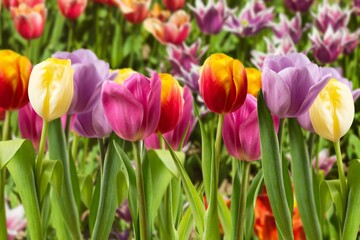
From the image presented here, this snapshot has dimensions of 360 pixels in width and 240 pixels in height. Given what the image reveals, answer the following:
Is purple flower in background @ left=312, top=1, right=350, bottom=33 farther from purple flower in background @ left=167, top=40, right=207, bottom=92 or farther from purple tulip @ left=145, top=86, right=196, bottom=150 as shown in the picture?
purple tulip @ left=145, top=86, right=196, bottom=150

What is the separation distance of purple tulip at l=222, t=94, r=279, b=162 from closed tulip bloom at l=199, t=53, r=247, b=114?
55mm

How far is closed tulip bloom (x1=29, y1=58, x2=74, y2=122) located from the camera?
1267 mm

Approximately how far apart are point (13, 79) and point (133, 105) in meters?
0.24

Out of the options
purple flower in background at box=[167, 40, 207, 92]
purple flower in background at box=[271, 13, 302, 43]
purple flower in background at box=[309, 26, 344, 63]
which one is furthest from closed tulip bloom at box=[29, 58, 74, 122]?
purple flower in background at box=[271, 13, 302, 43]

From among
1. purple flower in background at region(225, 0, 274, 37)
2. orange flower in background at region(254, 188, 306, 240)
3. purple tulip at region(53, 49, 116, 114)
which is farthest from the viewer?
purple flower in background at region(225, 0, 274, 37)

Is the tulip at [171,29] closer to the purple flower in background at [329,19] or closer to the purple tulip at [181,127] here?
the purple flower in background at [329,19]

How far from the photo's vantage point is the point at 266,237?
5.35ft

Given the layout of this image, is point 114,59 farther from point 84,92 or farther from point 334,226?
point 84,92

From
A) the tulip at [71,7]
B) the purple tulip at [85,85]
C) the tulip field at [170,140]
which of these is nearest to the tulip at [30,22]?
the tulip at [71,7]

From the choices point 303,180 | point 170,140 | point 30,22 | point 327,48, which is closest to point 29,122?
point 170,140

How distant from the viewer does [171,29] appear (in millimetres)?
2828

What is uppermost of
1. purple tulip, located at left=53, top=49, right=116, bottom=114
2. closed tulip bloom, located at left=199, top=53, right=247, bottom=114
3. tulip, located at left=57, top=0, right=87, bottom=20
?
closed tulip bloom, located at left=199, top=53, right=247, bottom=114

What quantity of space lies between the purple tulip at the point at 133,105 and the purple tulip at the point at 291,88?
0.16 meters

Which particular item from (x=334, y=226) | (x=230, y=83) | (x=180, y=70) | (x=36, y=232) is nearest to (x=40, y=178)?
(x=36, y=232)
